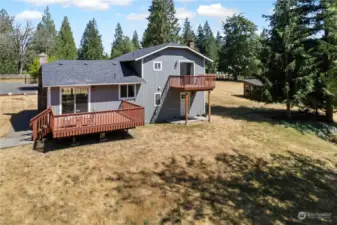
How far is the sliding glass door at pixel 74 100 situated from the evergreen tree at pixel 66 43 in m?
57.8

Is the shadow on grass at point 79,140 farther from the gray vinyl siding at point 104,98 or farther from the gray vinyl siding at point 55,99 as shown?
the gray vinyl siding at point 104,98

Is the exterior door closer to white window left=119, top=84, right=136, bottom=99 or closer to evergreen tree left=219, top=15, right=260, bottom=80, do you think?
white window left=119, top=84, right=136, bottom=99

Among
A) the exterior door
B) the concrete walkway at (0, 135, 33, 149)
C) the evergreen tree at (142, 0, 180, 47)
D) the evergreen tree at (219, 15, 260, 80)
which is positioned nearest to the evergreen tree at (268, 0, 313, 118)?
the exterior door

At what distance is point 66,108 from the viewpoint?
1692 cm

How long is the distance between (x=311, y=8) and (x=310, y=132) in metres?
12.7

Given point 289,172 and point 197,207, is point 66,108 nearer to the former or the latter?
point 197,207

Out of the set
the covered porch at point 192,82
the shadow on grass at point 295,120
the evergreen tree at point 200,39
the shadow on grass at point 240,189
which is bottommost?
the shadow on grass at point 240,189

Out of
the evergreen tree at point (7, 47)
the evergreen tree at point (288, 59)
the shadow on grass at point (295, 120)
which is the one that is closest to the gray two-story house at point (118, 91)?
the shadow on grass at point (295, 120)

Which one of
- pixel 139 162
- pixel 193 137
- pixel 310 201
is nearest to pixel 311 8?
pixel 193 137

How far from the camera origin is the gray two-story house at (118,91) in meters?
14.4

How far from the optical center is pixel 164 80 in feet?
66.9

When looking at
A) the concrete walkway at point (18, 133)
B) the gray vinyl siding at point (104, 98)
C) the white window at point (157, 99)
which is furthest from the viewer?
the white window at point (157, 99)

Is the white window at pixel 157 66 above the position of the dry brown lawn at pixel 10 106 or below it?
above

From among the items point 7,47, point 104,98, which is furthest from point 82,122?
point 7,47
